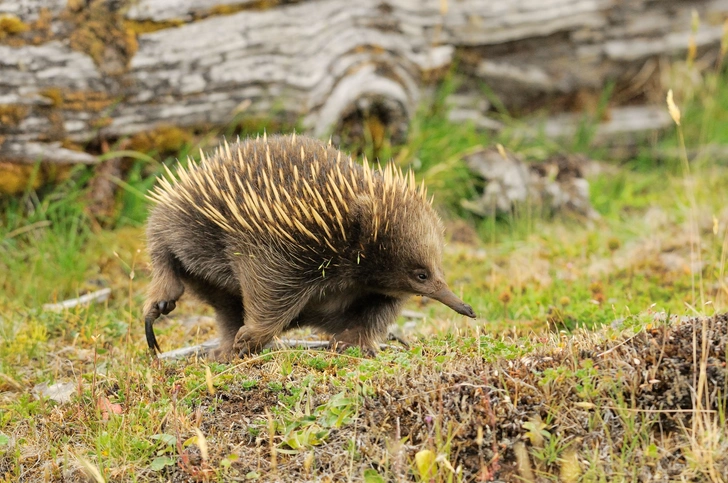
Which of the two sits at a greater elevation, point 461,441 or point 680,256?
point 461,441

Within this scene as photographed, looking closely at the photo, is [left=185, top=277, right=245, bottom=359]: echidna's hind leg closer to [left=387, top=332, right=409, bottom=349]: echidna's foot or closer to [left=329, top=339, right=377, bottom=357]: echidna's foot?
[left=329, top=339, right=377, bottom=357]: echidna's foot

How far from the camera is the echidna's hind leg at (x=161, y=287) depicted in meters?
4.32

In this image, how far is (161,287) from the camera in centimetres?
436

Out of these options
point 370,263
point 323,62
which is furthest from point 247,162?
point 323,62

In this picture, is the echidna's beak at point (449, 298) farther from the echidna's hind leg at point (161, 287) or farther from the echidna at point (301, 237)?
the echidna's hind leg at point (161, 287)

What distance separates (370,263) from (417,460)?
1.25 m

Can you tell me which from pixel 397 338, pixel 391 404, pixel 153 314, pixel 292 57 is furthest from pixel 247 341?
pixel 292 57

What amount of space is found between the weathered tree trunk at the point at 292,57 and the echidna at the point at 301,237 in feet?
7.01

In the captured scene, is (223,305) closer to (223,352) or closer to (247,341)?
(223,352)

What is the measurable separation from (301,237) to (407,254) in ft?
1.65

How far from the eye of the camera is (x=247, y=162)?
4.11 metres

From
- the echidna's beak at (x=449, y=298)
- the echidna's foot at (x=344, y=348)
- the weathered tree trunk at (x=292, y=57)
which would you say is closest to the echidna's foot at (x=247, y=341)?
the echidna's foot at (x=344, y=348)

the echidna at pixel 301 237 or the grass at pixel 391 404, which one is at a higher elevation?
the echidna at pixel 301 237

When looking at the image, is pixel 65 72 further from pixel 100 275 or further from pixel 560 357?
pixel 560 357
